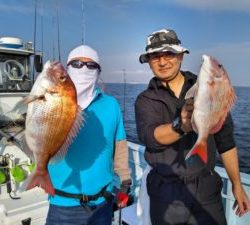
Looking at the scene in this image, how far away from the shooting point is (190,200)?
3.17m

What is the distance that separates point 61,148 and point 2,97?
5971 mm

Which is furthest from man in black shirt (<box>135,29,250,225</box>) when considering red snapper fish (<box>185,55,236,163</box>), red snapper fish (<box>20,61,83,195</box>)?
red snapper fish (<box>20,61,83,195</box>)

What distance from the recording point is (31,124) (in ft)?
7.92

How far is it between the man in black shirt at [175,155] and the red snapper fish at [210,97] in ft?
1.91

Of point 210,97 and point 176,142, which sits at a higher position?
point 210,97

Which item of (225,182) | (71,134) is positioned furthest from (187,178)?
(225,182)

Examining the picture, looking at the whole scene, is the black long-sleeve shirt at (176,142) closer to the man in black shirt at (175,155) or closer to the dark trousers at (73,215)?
the man in black shirt at (175,155)

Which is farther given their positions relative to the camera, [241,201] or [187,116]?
[241,201]

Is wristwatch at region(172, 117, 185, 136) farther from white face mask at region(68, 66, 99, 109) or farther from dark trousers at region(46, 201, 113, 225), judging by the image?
dark trousers at region(46, 201, 113, 225)

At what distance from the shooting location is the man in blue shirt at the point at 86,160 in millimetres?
3184

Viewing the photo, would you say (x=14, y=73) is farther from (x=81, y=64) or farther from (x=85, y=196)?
(x=85, y=196)

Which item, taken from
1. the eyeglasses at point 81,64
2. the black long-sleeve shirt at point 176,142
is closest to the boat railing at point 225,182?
the black long-sleeve shirt at point 176,142

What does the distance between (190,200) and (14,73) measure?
6433 millimetres

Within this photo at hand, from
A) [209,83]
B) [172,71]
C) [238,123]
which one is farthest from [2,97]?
[238,123]
